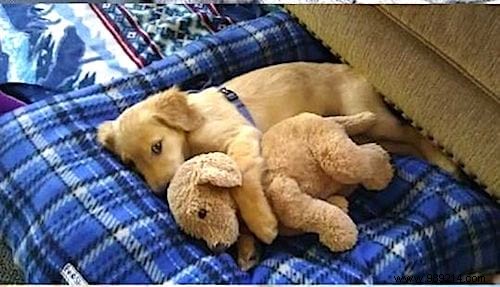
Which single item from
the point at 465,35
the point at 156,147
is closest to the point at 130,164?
the point at 156,147

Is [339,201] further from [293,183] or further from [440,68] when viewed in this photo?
[440,68]

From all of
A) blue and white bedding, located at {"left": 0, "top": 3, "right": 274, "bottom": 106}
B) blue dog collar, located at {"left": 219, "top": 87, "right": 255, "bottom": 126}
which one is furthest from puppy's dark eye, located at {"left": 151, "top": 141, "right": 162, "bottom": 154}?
blue and white bedding, located at {"left": 0, "top": 3, "right": 274, "bottom": 106}

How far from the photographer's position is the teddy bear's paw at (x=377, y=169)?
988 mm

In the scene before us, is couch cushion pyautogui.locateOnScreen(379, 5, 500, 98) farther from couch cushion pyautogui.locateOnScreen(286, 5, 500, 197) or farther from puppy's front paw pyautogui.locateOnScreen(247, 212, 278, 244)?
puppy's front paw pyautogui.locateOnScreen(247, 212, 278, 244)

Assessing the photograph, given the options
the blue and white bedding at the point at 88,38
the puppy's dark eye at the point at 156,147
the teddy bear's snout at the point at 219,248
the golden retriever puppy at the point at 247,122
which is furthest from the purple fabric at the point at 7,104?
Result: the teddy bear's snout at the point at 219,248

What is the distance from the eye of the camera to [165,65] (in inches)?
45.6

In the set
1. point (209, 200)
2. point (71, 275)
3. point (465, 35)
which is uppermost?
point (465, 35)

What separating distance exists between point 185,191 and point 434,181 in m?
0.28

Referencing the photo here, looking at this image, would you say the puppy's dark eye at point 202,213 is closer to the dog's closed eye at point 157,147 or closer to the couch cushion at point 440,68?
the dog's closed eye at point 157,147

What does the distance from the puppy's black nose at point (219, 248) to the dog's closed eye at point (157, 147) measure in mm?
122

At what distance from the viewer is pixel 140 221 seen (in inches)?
38.0

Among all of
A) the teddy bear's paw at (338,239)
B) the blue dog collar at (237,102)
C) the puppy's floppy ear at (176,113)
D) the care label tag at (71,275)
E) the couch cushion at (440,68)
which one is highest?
the couch cushion at (440,68)

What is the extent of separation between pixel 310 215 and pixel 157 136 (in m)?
0.18

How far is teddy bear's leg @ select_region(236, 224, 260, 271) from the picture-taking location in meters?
0.94
